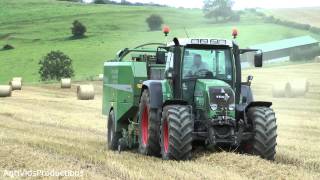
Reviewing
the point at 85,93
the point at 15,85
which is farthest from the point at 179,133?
the point at 15,85

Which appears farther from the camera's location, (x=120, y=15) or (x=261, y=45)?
(x=120, y=15)

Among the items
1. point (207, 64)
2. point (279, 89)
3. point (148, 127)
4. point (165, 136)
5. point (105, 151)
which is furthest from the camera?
point (279, 89)

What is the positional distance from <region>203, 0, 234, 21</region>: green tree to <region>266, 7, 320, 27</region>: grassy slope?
6707 millimetres

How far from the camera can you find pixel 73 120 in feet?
69.9

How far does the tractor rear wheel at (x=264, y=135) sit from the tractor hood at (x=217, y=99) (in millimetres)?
450

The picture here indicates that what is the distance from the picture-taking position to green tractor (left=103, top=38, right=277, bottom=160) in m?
11.1

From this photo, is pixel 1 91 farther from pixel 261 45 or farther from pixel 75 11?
pixel 75 11

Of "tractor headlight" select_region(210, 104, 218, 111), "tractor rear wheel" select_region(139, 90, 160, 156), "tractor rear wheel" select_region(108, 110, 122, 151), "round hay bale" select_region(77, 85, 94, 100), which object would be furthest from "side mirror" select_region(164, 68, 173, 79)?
"round hay bale" select_region(77, 85, 94, 100)

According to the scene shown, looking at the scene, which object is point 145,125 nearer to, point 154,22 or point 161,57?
point 161,57

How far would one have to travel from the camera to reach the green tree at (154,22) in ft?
254

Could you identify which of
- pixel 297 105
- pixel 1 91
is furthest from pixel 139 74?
pixel 1 91

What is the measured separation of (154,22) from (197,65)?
66.7 meters

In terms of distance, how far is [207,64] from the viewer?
11.9 m

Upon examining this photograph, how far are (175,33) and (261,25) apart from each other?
427 inches
